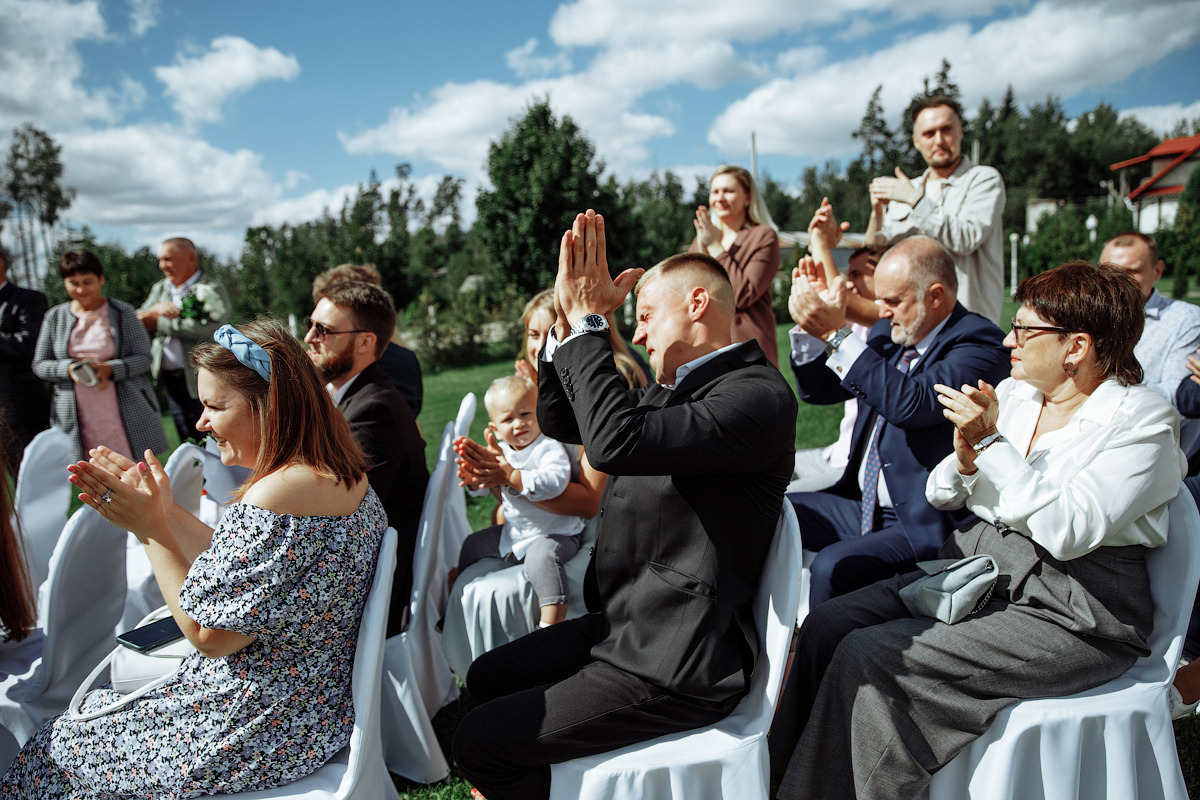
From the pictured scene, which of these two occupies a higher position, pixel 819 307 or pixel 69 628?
pixel 819 307

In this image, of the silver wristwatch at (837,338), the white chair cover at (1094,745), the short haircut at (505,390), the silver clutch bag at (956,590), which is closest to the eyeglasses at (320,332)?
the short haircut at (505,390)

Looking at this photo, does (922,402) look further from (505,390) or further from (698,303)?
(505,390)

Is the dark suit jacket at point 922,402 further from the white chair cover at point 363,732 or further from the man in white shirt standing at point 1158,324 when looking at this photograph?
the white chair cover at point 363,732

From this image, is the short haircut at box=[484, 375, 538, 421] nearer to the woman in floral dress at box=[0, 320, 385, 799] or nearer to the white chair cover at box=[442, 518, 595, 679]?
the white chair cover at box=[442, 518, 595, 679]

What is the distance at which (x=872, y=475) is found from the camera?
3.00 meters

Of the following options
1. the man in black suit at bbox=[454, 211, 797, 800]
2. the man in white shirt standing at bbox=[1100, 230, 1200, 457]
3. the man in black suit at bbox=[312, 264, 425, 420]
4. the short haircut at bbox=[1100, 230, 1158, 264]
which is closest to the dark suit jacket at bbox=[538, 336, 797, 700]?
the man in black suit at bbox=[454, 211, 797, 800]

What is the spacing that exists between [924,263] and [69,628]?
3.30m

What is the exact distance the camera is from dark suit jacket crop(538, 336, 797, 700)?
70.1 inches

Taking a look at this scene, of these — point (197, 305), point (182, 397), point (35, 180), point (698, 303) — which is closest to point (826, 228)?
point (698, 303)

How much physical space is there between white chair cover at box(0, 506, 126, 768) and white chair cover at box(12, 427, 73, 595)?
0.65 meters

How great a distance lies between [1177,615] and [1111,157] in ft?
255

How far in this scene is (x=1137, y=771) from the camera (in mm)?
2029

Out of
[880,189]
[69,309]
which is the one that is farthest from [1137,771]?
[69,309]

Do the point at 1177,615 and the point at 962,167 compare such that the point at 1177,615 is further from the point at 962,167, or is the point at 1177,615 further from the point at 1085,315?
the point at 962,167
